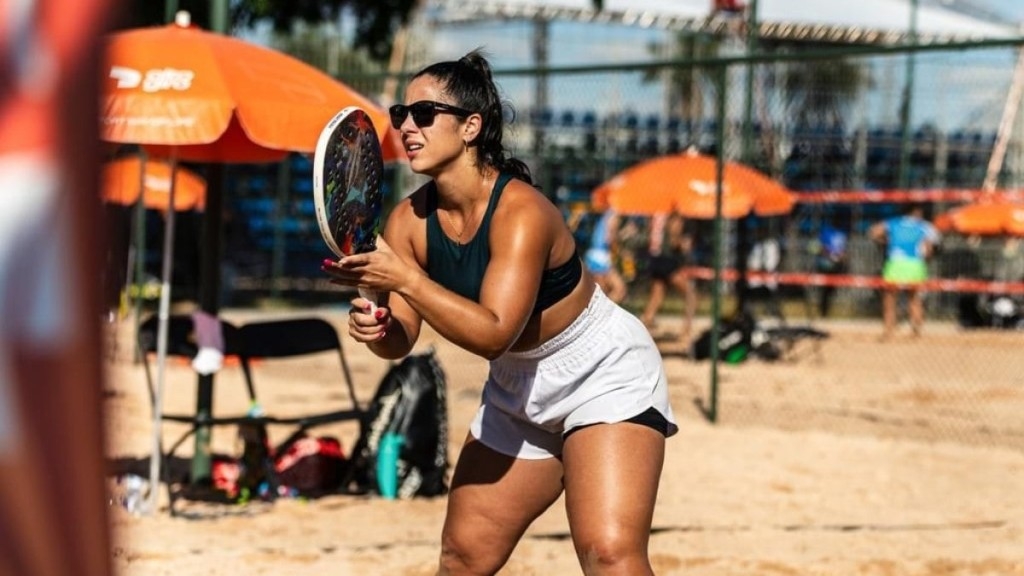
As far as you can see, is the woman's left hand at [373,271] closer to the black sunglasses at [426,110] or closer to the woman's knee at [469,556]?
the black sunglasses at [426,110]

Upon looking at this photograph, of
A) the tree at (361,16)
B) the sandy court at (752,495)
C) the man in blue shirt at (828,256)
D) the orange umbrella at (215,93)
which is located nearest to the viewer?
the sandy court at (752,495)

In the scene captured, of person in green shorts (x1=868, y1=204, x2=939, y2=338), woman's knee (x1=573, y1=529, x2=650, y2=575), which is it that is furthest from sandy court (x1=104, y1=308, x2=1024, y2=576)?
person in green shorts (x1=868, y1=204, x2=939, y2=338)

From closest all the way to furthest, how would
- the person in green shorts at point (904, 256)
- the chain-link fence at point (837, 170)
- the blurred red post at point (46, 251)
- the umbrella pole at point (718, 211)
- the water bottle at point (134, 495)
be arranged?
the blurred red post at point (46, 251) → the water bottle at point (134, 495) → the umbrella pole at point (718, 211) → the person in green shorts at point (904, 256) → the chain-link fence at point (837, 170)

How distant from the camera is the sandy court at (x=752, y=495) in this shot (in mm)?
5918

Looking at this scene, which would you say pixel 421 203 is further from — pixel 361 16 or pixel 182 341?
pixel 361 16

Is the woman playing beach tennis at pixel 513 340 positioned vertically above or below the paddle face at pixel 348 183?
below

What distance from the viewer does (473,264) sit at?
3535 millimetres

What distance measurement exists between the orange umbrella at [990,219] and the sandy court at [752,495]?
5.25 m

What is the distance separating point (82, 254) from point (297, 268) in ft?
68.0

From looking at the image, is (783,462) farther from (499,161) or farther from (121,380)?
(121,380)

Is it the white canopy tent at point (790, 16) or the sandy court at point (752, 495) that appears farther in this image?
the white canopy tent at point (790, 16)

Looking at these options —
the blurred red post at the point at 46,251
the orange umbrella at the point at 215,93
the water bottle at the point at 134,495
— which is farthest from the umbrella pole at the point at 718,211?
the blurred red post at the point at 46,251

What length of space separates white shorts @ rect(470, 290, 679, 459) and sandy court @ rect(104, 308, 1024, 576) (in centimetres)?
97

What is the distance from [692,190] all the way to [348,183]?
1087 cm
